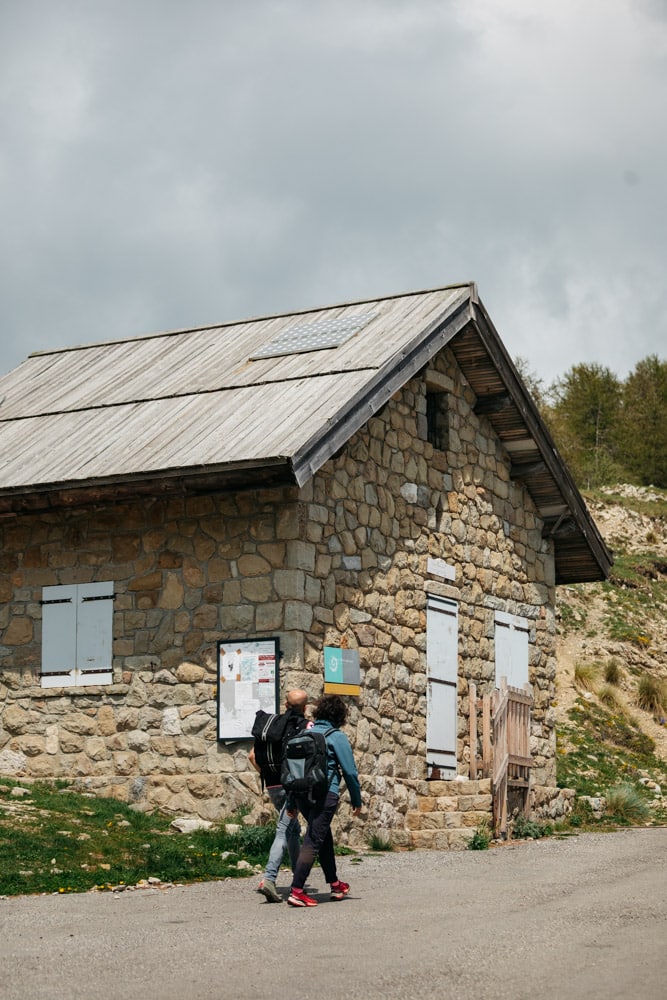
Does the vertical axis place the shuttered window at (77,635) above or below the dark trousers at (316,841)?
above

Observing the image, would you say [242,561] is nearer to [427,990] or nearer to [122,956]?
[122,956]

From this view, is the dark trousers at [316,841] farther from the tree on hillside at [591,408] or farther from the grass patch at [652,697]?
the tree on hillside at [591,408]

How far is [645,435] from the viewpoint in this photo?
1956 inches

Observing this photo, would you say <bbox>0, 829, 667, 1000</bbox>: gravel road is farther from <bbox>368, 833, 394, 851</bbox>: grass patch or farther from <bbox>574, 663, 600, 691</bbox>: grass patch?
<bbox>574, 663, 600, 691</bbox>: grass patch

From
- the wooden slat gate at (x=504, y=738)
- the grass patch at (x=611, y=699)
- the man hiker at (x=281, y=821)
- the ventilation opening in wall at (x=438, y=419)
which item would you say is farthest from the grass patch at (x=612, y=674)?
the man hiker at (x=281, y=821)

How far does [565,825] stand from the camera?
18.2 m

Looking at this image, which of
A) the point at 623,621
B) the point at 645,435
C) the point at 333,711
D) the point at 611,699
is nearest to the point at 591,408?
the point at 645,435

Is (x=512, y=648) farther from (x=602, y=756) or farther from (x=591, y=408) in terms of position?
(x=591, y=408)

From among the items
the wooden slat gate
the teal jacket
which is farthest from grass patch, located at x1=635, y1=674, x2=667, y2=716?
the teal jacket

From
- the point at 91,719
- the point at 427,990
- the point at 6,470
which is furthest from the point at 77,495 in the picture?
the point at 427,990

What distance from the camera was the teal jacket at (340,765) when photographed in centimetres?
1045

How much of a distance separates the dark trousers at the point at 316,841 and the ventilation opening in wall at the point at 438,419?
7876mm

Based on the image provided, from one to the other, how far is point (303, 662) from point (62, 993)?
716cm

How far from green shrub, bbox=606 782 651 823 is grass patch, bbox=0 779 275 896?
22.8 ft
